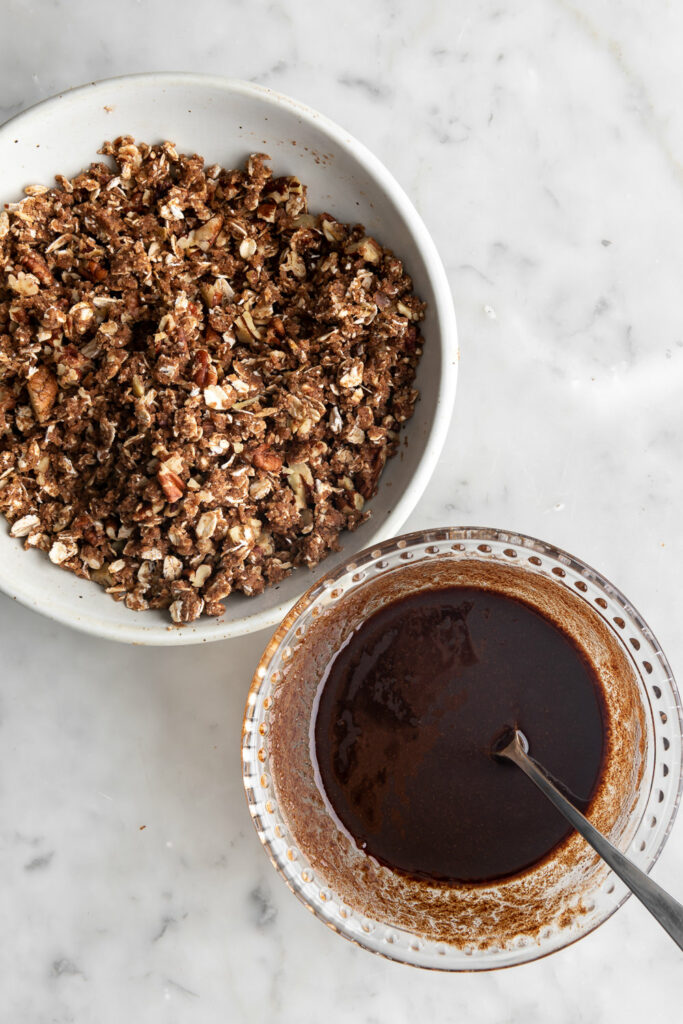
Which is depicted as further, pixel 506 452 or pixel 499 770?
pixel 506 452

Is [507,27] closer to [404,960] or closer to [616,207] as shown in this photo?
[616,207]

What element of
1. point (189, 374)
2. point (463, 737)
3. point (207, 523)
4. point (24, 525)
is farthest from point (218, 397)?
point (463, 737)

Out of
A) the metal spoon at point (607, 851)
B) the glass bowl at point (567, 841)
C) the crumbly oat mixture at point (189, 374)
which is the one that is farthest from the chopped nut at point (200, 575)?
the metal spoon at point (607, 851)

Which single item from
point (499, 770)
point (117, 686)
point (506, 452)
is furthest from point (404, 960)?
point (506, 452)

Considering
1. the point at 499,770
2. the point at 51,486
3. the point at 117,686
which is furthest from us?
the point at 117,686

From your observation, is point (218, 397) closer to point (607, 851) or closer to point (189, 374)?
point (189, 374)

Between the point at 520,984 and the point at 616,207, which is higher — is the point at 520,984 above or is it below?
below

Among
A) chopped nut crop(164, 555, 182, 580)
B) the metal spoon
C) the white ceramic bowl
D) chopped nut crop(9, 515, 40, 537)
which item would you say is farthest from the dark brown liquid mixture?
chopped nut crop(9, 515, 40, 537)

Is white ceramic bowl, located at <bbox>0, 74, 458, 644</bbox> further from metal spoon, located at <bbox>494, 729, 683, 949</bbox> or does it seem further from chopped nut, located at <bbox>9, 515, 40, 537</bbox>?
metal spoon, located at <bbox>494, 729, 683, 949</bbox>
